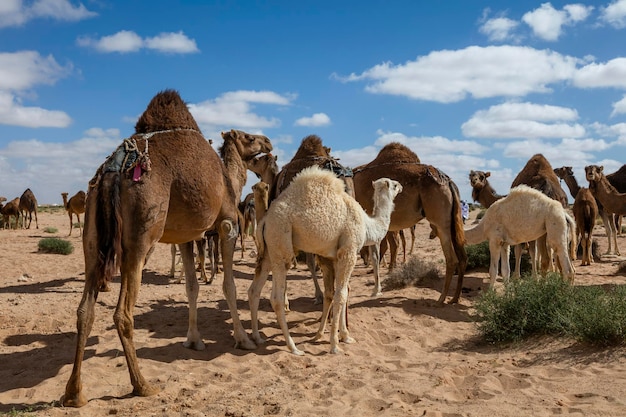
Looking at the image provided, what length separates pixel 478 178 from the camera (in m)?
14.4

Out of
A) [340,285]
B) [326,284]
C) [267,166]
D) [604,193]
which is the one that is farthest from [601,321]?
[604,193]

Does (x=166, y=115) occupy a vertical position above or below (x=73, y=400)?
above

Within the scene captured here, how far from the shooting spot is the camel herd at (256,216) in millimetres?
5297

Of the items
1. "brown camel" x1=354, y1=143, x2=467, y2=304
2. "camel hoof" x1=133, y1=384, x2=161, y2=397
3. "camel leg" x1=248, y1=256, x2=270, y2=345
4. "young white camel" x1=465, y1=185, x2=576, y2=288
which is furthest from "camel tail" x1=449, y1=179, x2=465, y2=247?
"camel hoof" x1=133, y1=384, x2=161, y2=397

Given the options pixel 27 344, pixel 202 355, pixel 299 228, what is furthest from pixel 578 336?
pixel 27 344

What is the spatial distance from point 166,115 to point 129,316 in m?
2.58

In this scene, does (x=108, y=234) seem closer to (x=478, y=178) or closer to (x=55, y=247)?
(x=478, y=178)

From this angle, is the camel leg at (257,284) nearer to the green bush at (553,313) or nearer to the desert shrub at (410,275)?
the green bush at (553,313)

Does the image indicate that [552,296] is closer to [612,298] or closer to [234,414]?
[612,298]

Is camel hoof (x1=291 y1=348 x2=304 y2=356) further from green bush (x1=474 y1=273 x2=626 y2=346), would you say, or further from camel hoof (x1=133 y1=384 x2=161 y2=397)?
green bush (x1=474 y1=273 x2=626 y2=346)

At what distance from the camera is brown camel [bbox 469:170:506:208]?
47.3 ft

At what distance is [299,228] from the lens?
6680mm

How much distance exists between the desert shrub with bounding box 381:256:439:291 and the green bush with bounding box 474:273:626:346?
337 cm

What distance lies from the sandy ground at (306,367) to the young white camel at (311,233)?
2.33ft
